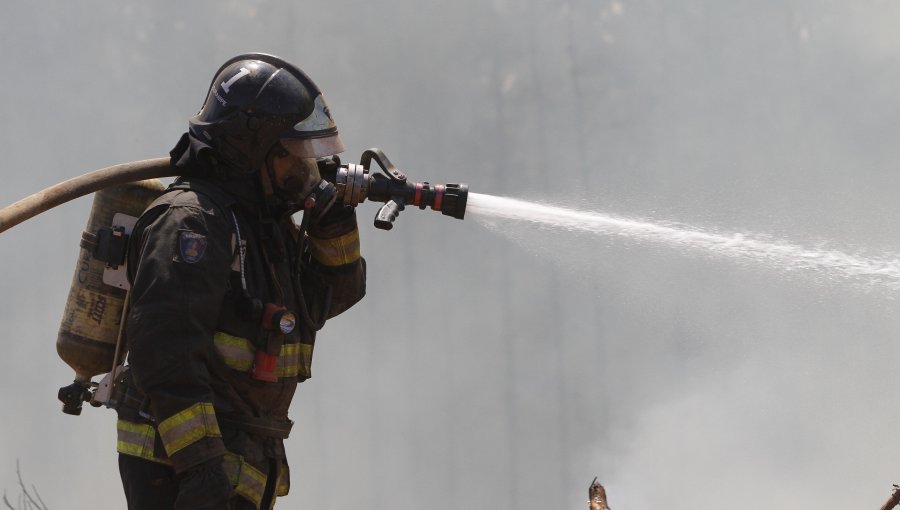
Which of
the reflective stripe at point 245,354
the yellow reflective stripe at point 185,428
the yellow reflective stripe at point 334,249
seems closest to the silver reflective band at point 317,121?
the yellow reflective stripe at point 334,249

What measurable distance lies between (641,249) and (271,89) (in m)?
13.6

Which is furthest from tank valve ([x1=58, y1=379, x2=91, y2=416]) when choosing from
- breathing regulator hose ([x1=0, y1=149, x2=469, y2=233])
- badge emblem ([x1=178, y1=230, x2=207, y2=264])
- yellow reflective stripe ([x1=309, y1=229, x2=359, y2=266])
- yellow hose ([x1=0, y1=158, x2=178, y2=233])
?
yellow reflective stripe ([x1=309, y1=229, x2=359, y2=266])

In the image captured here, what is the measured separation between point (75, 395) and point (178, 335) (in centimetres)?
110

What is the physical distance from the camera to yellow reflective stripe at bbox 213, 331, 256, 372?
222 inches

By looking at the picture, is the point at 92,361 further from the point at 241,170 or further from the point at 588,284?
the point at 588,284

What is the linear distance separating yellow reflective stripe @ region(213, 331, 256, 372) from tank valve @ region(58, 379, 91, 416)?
916mm

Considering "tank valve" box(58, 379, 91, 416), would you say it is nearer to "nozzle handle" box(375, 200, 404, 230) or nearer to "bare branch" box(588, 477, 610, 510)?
"nozzle handle" box(375, 200, 404, 230)

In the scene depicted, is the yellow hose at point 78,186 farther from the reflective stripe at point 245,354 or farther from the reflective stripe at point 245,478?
the reflective stripe at point 245,478

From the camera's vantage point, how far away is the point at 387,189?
A: 6.54m

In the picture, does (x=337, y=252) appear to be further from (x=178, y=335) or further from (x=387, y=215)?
(x=178, y=335)

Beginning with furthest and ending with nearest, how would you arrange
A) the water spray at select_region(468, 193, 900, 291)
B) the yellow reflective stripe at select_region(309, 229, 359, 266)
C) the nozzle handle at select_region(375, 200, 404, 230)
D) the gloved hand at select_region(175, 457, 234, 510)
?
the water spray at select_region(468, 193, 900, 291)
the yellow reflective stripe at select_region(309, 229, 359, 266)
the nozzle handle at select_region(375, 200, 404, 230)
the gloved hand at select_region(175, 457, 234, 510)

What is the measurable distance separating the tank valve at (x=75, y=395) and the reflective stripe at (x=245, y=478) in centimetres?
94

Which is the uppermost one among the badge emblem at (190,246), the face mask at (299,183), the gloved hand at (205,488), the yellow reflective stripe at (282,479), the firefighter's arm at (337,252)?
the face mask at (299,183)

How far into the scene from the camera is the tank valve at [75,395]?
613cm
